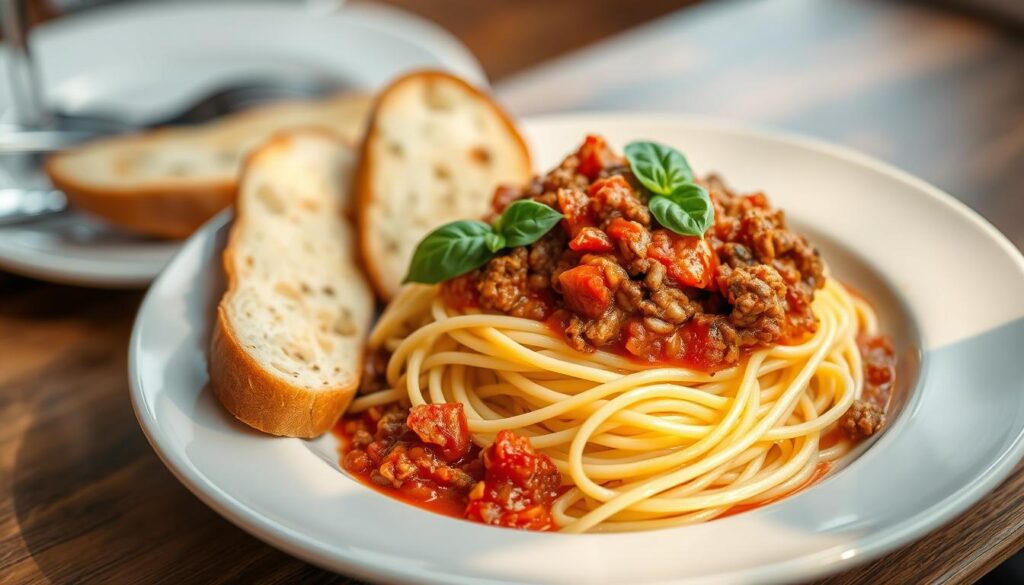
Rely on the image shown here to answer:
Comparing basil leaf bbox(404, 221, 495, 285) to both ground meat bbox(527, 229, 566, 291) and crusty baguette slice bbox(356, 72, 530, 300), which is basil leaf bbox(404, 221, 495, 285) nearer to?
ground meat bbox(527, 229, 566, 291)

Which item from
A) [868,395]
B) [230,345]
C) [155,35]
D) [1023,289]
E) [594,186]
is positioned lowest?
[155,35]

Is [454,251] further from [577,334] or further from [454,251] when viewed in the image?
[577,334]

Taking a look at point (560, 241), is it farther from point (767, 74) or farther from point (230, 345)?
point (767, 74)

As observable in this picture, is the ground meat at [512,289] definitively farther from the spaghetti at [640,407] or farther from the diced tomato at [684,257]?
the diced tomato at [684,257]

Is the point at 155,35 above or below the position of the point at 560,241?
below

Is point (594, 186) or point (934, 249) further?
point (934, 249)

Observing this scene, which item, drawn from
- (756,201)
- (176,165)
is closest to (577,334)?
(756,201)

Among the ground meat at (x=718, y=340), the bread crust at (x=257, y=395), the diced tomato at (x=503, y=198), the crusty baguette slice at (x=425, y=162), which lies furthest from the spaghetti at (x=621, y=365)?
the crusty baguette slice at (x=425, y=162)

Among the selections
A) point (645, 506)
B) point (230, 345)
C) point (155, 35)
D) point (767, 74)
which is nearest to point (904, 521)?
point (645, 506)
